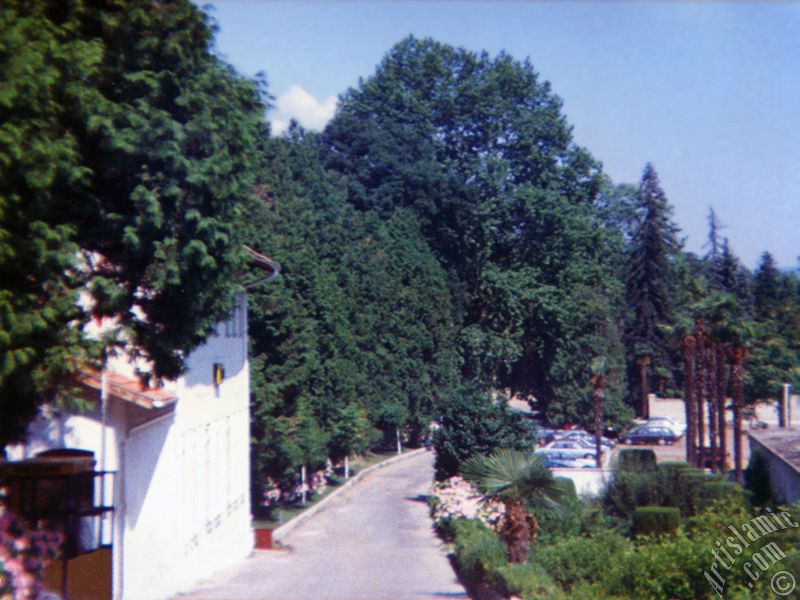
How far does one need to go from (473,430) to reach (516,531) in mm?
15553

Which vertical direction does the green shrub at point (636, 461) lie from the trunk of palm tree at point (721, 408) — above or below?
below

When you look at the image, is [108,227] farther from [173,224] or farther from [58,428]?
[58,428]

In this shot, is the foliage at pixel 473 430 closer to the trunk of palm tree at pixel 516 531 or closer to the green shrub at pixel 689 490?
the green shrub at pixel 689 490

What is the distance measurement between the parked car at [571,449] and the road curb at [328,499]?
8.42m

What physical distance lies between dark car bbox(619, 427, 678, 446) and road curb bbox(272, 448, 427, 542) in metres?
12.4

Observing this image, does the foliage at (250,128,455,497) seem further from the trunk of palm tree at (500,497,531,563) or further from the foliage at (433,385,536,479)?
the trunk of palm tree at (500,497,531,563)

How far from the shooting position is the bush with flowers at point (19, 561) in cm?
805

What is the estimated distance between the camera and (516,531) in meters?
18.0

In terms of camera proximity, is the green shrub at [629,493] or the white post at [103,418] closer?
the white post at [103,418]

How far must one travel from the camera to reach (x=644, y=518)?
1995 cm

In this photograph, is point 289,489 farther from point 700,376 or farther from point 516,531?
point 516,531

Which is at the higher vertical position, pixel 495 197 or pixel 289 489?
pixel 495 197

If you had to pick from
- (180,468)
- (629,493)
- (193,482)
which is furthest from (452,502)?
(180,468)

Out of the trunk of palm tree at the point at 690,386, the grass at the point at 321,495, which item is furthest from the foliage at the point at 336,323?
the trunk of palm tree at the point at 690,386
